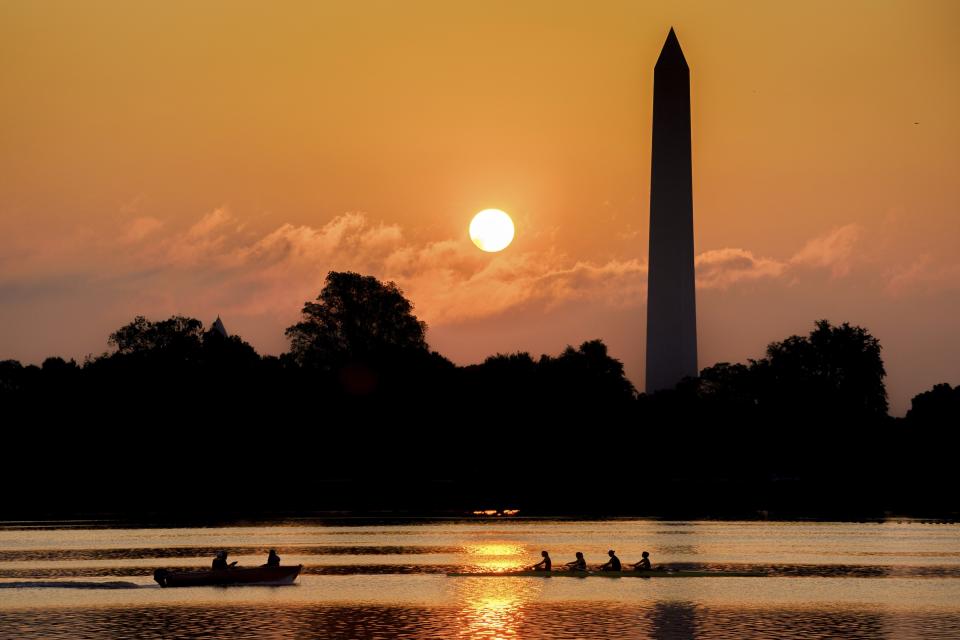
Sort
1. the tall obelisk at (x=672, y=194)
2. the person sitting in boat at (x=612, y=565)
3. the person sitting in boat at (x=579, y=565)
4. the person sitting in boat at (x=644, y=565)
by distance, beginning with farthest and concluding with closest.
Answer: the tall obelisk at (x=672, y=194)
the person sitting in boat at (x=612, y=565)
the person sitting in boat at (x=579, y=565)
the person sitting in boat at (x=644, y=565)

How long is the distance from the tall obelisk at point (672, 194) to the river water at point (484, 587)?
7047 cm

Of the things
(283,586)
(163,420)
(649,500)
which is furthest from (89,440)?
(283,586)

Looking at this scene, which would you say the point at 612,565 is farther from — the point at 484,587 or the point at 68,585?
the point at 68,585

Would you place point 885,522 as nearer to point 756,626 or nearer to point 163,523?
point 163,523

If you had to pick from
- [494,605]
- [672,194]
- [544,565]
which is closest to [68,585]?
[494,605]

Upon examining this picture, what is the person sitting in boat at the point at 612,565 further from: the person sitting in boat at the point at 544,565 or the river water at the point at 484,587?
the person sitting in boat at the point at 544,565

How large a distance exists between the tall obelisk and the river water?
7047 cm

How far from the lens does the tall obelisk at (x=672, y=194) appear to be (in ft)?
608

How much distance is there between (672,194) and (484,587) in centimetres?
11500

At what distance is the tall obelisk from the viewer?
185 m

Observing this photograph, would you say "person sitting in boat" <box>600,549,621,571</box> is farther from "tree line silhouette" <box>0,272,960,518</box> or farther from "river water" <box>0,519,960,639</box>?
"tree line silhouette" <box>0,272,960,518</box>

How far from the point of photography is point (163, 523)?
5064 inches

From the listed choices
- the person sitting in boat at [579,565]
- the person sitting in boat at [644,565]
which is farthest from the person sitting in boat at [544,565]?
the person sitting in boat at [644,565]

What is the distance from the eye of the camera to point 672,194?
186 m
